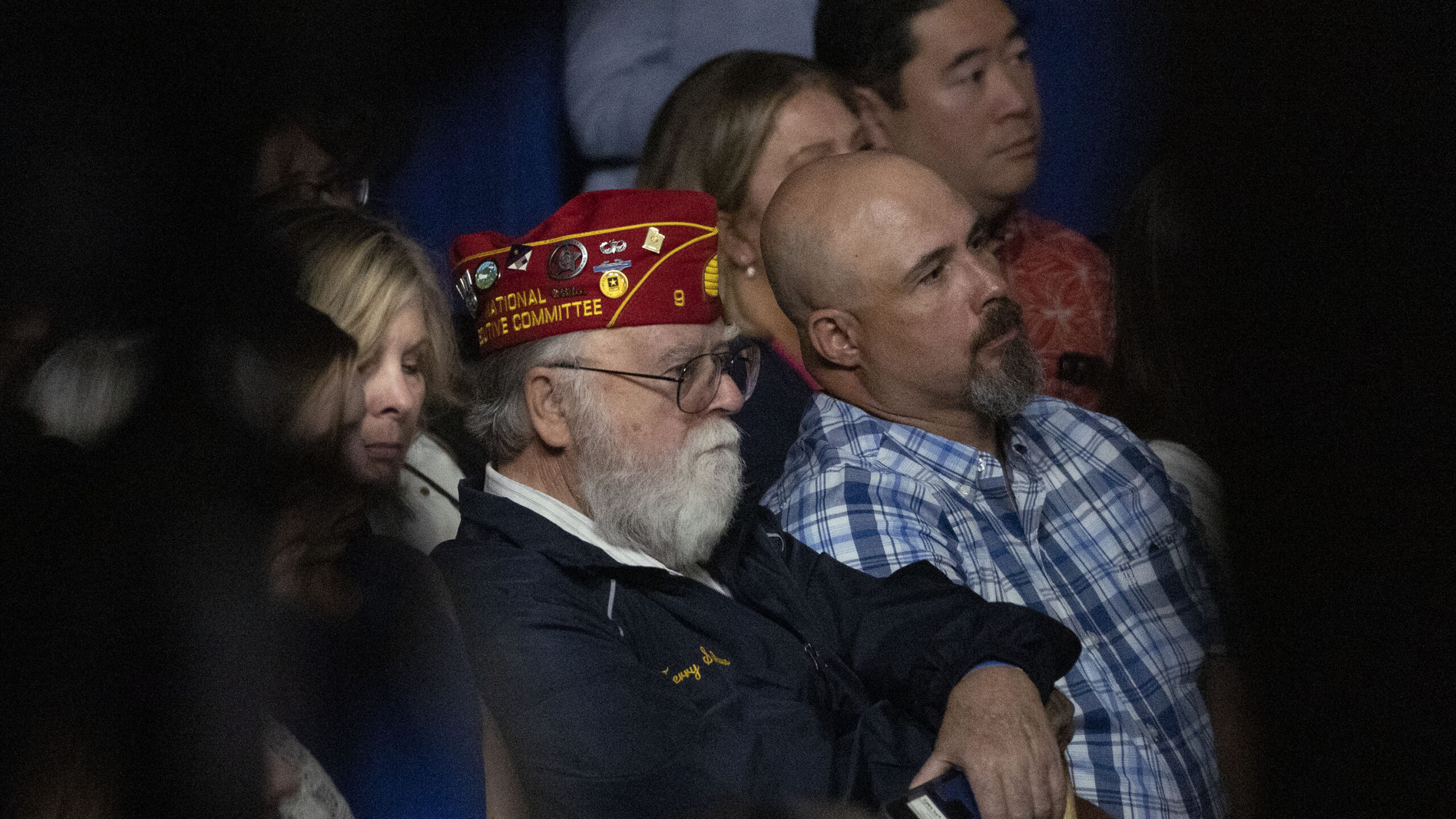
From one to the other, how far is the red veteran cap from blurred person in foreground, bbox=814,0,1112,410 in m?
0.62

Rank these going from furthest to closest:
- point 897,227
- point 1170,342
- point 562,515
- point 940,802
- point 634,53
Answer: point 1170,342, point 634,53, point 897,227, point 562,515, point 940,802

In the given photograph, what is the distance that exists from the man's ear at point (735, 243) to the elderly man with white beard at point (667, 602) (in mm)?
327

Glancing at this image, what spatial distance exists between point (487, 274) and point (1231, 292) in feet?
3.61

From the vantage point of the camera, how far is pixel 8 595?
3.58 feet

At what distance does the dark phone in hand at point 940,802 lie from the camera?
125 centimetres

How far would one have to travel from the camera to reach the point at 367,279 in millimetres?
1326

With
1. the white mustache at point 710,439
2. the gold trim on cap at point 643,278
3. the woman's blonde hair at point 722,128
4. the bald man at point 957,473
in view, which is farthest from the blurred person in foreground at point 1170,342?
the gold trim on cap at point 643,278

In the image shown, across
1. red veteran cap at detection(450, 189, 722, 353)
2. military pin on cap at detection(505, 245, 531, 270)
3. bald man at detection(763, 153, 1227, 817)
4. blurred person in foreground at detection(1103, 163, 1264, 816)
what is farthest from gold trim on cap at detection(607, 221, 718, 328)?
blurred person in foreground at detection(1103, 163, 1264, 816)

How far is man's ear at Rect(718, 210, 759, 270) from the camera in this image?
1.81m

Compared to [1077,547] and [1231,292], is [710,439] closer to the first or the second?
[1077,547]

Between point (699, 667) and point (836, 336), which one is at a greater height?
point (836, 336)

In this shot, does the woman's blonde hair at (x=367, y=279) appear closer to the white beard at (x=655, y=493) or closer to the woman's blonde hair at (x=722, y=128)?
the white beard at (x=655, y=493)

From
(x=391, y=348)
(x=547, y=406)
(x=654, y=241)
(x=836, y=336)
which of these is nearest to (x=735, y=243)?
(x=836, y=336)

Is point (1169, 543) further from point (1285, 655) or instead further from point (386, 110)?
point (386, 110)
